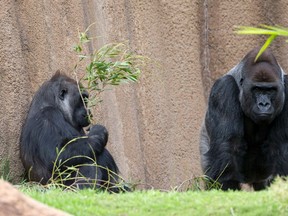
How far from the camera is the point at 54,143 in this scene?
7.56 meters

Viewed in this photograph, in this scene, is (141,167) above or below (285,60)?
below

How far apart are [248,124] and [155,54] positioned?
5.08 feet

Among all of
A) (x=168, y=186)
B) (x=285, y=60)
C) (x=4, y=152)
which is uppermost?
(x=285, y=60)

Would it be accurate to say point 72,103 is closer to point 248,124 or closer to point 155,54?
point 155,54

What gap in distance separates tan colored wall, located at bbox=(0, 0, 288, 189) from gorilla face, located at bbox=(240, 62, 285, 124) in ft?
4.57

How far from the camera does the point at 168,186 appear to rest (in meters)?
8.77

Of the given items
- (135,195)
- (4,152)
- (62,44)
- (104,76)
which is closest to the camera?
(135,195)

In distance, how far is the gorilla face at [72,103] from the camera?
8.06 meters

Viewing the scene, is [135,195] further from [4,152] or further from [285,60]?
[285,60]

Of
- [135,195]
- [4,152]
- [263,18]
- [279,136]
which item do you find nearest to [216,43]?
[263,18]

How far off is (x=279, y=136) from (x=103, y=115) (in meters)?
2.11

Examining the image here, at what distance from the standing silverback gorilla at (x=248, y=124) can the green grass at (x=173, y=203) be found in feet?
6.56

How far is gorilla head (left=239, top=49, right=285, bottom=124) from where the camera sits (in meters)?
7.29

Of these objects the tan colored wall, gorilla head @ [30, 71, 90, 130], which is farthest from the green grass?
the tan colored wall
